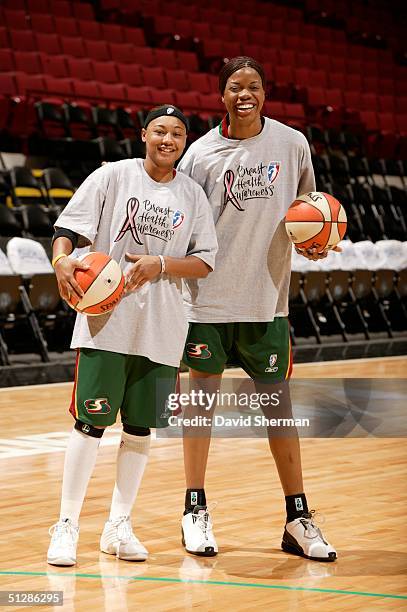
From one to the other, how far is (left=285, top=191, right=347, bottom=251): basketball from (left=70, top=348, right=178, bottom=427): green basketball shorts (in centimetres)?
61

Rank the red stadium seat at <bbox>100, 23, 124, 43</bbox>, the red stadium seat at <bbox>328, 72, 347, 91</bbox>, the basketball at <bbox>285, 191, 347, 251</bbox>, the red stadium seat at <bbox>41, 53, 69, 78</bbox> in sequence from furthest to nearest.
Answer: the red stadium seat at <bbox>328, 72, 347, 91</bbox> → the red stadium seat at <bbox>100, 23, 124, 43</bbox> → the red stadium seat at <bbox>41, 53, 69, 78</bbox> → the basketball at <bbox>285, 191, 347, 251</bbox>

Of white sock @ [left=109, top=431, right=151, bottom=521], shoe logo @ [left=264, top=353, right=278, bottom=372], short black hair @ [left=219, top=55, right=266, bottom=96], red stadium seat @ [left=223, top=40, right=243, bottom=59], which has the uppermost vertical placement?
red stadium seat @ [left=223, top=40, right=243, bottom=59]

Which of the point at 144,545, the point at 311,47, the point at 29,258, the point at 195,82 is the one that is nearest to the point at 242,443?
the point at 144,545

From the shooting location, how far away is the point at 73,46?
12.2 meters

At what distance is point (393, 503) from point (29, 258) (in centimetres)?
492

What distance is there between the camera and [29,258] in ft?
26.7

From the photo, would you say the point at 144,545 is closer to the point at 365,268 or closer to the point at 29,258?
the point at 29,258

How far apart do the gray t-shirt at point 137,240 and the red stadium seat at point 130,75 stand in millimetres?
9418

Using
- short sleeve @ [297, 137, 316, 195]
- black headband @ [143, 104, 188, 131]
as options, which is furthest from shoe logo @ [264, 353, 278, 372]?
black headband @ [143, 104, 188, 131]

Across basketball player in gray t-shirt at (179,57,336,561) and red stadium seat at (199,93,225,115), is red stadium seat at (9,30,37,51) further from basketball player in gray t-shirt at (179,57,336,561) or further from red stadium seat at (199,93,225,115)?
basketball player in gray t-shirt at (179,57,336,561)

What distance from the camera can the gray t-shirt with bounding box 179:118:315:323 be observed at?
3.32 metres

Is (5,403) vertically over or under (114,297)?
under

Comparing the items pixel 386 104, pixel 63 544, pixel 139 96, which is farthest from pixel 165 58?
pixel 63 544

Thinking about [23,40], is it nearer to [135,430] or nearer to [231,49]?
[231,49]
